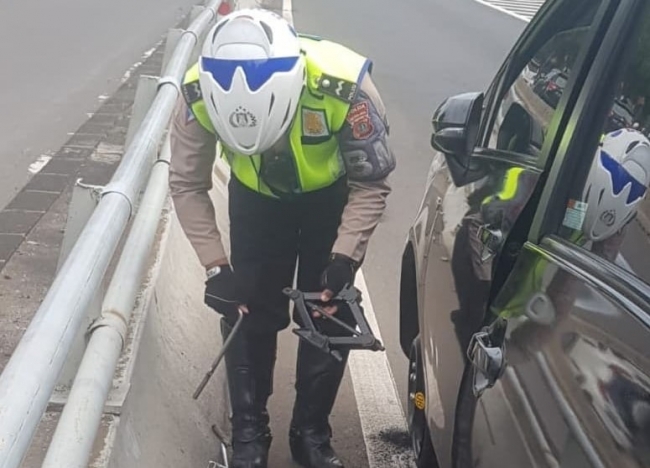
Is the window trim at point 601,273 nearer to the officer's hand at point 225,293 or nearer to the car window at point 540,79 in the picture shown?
the car window at point 540,79

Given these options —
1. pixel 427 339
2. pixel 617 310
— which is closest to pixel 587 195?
pixel 617 310

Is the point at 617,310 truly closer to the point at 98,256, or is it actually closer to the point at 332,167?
the point at 98,256

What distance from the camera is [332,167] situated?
3633 millimetres

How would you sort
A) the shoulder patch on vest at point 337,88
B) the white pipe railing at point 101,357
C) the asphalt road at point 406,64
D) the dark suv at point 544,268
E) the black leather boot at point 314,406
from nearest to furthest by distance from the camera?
the dark suv at point 544,268
the white pipe railing at point 101,357
the shoulder patch on vest at point 337,88
the black leather boot at point 314,406
the asphalt road at point 406,64

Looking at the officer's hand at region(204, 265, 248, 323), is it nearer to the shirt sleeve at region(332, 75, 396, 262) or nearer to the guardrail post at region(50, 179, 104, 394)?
the shirt sleeve at region(332, 75, 396, 262)

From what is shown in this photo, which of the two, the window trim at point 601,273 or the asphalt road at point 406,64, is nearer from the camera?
the window trim at point 601,273

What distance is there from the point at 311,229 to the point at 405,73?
1137cm

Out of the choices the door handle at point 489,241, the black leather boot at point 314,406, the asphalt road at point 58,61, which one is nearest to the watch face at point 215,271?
the black leather boot at point 314,406

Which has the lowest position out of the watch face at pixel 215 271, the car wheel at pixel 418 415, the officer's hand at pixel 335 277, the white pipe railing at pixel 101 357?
the car wheel at pixel 418 415

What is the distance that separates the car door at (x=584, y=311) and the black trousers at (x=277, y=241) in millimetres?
1244

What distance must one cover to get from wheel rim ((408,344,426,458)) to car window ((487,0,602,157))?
0.91m

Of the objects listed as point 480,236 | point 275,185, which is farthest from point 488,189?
point 275,185

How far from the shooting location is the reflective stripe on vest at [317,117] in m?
3.38

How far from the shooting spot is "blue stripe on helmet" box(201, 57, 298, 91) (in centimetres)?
311
